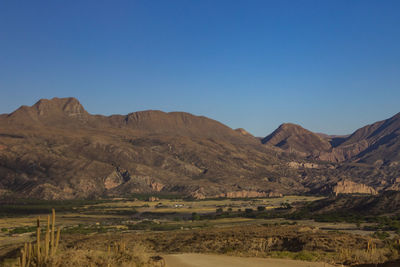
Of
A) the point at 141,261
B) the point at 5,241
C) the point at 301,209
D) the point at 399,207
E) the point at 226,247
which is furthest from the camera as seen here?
the point at 301,209

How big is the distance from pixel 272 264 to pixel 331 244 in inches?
709

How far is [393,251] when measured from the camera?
1097 inches

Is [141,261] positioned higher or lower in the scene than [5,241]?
higher

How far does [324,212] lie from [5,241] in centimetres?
7961

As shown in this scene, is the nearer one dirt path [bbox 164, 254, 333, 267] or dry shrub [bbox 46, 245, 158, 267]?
dry shrub [bbox 46, 245, 158, 267]

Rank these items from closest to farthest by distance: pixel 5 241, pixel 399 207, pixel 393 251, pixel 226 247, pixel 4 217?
pixel 393 251 → pixel 226 247 → pixel 5 241 → pixel 399 207 → pixel 4 217

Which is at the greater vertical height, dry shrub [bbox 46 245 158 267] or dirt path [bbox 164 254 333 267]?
dry shrub [bbox 46 245 158 267]

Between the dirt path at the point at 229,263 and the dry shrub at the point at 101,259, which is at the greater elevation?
the dry shrub at the point at 101,259

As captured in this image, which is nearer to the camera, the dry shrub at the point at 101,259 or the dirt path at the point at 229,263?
the dry shrub at the point at 101,259

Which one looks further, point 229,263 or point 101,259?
point 229,263

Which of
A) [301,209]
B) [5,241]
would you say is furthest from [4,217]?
[301,209]

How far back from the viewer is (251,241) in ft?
149

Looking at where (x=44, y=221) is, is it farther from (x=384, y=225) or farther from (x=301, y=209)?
(x=384, y=225)

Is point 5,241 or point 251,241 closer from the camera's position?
point 251,241
